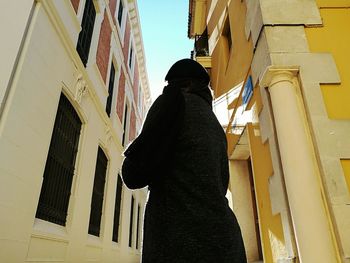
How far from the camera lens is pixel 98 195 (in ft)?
25.9

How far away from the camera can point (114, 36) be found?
10.5 meters

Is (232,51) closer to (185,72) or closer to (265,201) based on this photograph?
(265,201)

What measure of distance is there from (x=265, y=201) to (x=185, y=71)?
2495mm

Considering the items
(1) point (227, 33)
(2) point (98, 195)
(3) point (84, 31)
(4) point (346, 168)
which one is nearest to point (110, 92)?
(3) point (84, 31)

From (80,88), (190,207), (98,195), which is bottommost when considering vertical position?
(190,207)

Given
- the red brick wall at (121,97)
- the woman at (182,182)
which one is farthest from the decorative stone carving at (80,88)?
the woman at (182,182)

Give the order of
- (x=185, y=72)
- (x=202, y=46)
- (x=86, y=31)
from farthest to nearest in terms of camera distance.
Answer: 1. (x=202, y=46)
2. (x=86, y=31)
3. (x=185, y=72)

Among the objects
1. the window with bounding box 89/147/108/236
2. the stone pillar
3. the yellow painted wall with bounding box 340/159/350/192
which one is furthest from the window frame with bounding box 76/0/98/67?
the yellow painted wall with bounding box 340/159/350/192

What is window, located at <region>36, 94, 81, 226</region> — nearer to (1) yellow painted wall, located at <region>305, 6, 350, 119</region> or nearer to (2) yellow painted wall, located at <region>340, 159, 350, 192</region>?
(2) yellow painted wall, located at <region>340, 159, 350, 192</region>

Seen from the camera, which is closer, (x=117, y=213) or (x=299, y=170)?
(x=299, y=170)

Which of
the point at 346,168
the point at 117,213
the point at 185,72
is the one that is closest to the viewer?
the point at 185,72

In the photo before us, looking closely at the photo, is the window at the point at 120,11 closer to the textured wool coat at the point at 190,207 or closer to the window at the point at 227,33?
the window at the point at 227,33

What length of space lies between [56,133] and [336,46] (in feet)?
16.3

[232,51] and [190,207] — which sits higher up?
[232,51]
